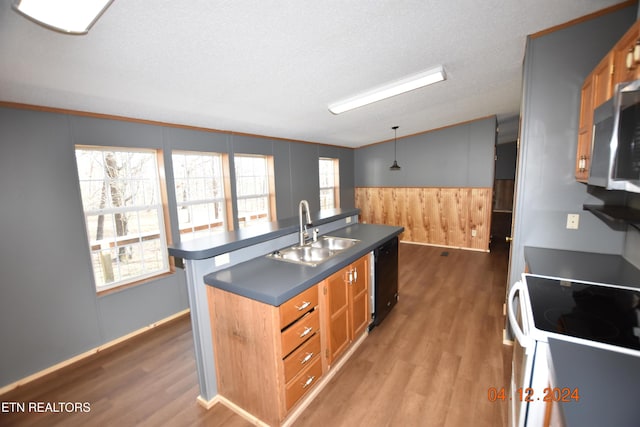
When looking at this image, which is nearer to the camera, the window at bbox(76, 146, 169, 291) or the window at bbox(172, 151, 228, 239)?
the window at bbox(76, 146, 169, 291)

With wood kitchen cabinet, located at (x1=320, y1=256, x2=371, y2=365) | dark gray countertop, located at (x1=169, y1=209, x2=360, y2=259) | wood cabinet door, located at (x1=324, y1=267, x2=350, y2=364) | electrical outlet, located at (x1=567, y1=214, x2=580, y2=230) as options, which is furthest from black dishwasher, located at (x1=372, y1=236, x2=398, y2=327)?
electrical outlet, located at (x1=567, y1=214, x2=580, y2=230)

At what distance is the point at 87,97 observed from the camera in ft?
7.14

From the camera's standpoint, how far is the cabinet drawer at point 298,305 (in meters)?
1.58

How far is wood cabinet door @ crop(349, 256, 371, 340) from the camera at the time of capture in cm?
232

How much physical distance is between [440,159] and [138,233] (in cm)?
569

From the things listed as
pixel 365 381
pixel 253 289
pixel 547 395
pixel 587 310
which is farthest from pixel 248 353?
pixel 587 310

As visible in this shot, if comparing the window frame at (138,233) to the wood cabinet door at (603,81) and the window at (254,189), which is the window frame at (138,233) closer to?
the window at (254,189)

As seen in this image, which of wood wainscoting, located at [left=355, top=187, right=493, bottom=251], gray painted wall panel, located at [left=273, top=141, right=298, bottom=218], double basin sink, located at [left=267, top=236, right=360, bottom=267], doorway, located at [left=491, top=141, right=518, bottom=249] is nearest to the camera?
double basin sink, located at [left=267, top=236, right=360, bottom=267]

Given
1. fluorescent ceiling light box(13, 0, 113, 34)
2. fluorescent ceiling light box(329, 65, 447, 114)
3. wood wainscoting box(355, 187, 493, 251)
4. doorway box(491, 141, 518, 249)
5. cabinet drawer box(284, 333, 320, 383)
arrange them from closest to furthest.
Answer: fluorescent ceiling light box(13, 0, 113, 34) < cabinet drawer box(284, 333, 320, 383) < fluorescent ceiling light box(329, 65, 447, 114) < wood wainscoting box(355, 187, 493, 251) < doorway box(491, 141, 518, 249)

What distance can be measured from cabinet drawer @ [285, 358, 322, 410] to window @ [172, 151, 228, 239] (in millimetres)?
2476

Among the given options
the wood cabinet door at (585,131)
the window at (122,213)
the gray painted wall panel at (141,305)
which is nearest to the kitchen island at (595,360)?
the wood cabinet door at (585,131)

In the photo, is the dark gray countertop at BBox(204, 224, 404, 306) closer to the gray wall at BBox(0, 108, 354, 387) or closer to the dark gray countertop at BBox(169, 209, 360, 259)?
the dark gray countertop at BBox(169, 209, 360, 259)

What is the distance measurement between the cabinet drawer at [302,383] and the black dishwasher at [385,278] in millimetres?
1024

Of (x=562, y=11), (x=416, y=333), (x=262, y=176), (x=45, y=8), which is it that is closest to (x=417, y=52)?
(x=562, y=11)
